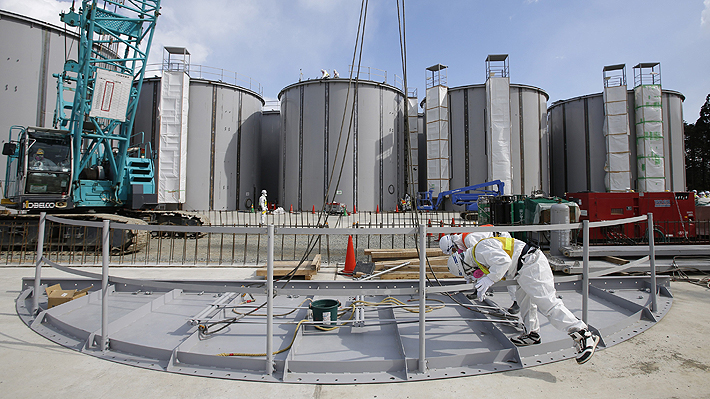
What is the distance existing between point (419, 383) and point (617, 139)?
96.5ft

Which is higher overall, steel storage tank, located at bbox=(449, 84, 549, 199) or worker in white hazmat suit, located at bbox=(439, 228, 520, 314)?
steel storage tank, located at bbox=(449, 84, 549, 199)

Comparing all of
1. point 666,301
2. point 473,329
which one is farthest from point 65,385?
point 666,301

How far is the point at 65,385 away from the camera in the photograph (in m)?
3.40

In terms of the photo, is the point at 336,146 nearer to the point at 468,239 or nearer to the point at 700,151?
the point at 468,239

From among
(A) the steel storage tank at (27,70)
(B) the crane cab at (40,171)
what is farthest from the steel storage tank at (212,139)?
(B) the crane cab at (40,171)

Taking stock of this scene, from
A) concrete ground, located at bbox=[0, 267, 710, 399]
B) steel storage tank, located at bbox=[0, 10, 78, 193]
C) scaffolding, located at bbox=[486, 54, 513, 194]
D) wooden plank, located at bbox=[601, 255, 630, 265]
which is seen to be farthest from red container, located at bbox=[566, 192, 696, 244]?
steel storage tank, located at bbox=[0, 10, 78, 193]

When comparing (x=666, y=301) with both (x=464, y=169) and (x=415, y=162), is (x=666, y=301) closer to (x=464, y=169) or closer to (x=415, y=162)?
(x=464, y=169)

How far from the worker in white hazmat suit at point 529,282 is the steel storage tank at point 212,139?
24.9 metres

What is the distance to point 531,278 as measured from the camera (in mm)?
3914

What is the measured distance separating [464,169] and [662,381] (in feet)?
81.8

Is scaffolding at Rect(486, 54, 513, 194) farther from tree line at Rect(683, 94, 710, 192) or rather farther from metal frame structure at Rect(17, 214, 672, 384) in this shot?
tree line at Rect(683, 94, 710, 192)

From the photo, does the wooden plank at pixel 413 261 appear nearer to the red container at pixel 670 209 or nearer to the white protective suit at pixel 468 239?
the white protective suit at pixel 468 239

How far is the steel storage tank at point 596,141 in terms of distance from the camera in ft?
89.2

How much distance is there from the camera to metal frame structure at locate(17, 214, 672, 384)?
356cm
